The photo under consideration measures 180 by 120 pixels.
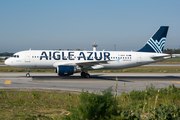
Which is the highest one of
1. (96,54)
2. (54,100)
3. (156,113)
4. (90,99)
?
(96,54)

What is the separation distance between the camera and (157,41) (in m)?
31.8

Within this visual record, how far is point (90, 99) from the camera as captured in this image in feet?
19.0

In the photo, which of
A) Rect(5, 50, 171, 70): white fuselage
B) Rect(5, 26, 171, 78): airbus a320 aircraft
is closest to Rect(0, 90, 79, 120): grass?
Rect(5, 26, 171, 78): airbus a320 aircraft

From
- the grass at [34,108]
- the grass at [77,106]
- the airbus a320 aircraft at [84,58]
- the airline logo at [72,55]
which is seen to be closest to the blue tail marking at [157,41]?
the airbus a320 aircraft at [84,58]

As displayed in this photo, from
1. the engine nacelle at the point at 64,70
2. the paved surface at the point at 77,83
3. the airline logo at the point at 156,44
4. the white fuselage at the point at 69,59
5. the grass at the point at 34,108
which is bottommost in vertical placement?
the paved surface at the point at 77,83

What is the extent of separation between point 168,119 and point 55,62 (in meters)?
22.7

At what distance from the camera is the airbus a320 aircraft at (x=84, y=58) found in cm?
2664

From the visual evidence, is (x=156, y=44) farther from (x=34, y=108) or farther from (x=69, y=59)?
(x=34, y=108)

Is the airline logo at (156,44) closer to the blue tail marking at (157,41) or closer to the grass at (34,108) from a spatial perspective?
the blue tail marking at (157,41)

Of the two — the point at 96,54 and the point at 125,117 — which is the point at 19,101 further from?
the point at 96,54

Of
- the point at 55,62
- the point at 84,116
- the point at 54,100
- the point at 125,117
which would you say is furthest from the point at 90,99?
the point at 55,62

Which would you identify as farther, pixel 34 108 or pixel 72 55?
pixel 72 55

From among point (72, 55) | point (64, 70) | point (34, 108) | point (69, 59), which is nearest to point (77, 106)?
point (34, 108)

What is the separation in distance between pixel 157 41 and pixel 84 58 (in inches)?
507
